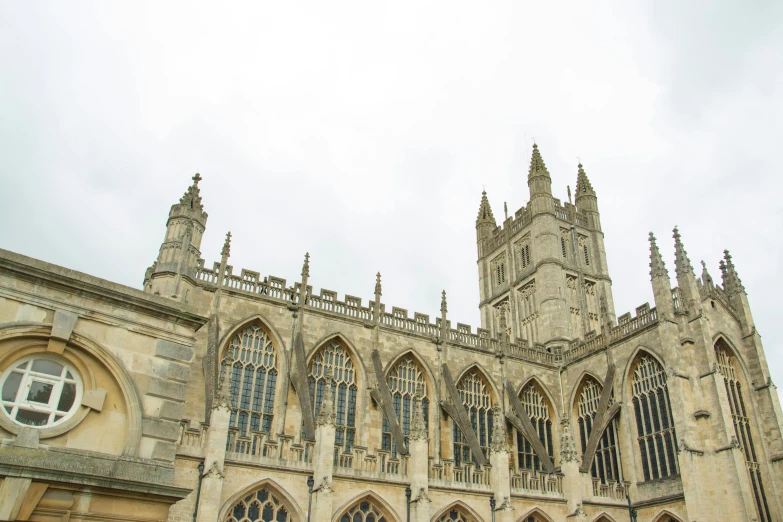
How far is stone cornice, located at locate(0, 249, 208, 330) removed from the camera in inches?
311

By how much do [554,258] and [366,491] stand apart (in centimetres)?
2002

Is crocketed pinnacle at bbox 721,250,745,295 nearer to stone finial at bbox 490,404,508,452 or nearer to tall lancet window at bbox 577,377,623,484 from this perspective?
tall lancet window at bbox 577,377,623,484

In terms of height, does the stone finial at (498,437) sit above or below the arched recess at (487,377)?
below

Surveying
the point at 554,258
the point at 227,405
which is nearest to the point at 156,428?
the point at 227,405

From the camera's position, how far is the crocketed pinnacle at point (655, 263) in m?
24.5

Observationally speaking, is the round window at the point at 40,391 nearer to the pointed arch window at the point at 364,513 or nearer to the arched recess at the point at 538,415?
the pointed arch window at the point at 364,513

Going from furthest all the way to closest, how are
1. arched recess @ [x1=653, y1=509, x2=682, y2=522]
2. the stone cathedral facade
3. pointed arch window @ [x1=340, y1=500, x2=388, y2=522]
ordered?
arched recess @ [x1=653, y1=509, x2=682, y2=522], pointed arch window @ [x1=340, y1=500, x2=388, y2=522], the stone cathedral facade

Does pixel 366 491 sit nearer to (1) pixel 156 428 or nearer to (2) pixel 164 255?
(2) pixel 164 255

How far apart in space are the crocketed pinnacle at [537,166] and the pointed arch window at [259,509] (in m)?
26.9

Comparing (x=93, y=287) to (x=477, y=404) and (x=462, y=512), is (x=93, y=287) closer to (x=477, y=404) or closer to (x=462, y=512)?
(x=462, y=512)

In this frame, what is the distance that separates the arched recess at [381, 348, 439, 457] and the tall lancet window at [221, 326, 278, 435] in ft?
14.9

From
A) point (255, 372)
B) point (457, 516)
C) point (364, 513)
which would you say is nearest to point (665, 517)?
point (457, 516)

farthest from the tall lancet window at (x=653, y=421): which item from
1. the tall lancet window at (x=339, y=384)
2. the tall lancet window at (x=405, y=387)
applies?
the tall lancet window at (x=339, y=384)

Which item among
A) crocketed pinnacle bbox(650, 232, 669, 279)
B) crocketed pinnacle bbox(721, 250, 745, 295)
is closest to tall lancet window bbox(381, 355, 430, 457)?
crocketed pinnacle bbox(650, 232, 669, 279)
